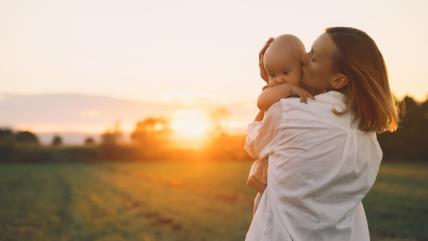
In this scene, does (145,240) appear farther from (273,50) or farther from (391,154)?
(391,154)

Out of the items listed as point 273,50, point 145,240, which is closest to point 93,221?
point 145,240

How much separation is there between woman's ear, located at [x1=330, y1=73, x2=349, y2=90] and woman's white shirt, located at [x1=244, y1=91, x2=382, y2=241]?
0.06m

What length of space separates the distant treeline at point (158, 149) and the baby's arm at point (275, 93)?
5359 centimetres

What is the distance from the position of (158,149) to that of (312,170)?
72456mm

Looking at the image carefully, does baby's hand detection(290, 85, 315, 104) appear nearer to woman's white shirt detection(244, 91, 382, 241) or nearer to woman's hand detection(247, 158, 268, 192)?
woman's white shirt detection(244, 91, 382, 241)

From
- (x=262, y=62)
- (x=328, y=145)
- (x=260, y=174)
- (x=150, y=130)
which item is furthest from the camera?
(x=150, y=130)

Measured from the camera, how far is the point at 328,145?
2012 mm

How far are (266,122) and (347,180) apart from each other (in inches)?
15.2

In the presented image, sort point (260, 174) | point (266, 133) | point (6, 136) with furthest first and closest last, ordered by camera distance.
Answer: point (6, 136) < point (260, 174) < point (266, 133)

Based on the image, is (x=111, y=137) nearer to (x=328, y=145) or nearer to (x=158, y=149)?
(x=158, y=149)

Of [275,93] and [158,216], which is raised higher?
[275,93]

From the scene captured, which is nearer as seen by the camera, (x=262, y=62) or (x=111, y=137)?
(x=262, y=62)

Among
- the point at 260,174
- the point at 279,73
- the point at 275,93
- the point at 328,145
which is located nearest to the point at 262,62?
the point at 279,73

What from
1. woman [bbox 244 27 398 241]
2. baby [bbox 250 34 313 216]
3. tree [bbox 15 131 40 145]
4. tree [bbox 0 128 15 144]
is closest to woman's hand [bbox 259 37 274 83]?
baby [bbox 250 34 313 216]
